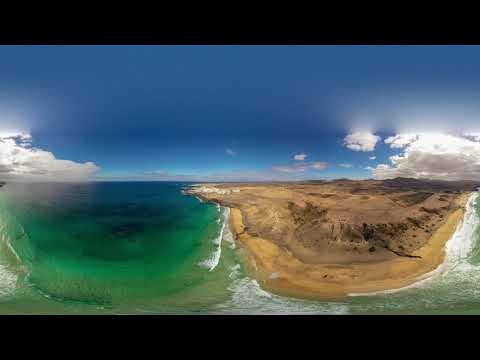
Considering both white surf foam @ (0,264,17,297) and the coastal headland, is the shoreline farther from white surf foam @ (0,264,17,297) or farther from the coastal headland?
white surf foam @ (0,264,17,297)

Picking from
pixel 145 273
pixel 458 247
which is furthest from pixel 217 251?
pixel 458 247

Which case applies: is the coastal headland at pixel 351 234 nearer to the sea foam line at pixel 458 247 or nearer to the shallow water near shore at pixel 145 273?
the sea foam line at pixel 458 247

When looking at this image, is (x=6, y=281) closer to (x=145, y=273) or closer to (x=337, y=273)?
(x=145, y=273)

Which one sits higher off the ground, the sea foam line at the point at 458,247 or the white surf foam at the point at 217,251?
the sea foam line at the point at 458,247

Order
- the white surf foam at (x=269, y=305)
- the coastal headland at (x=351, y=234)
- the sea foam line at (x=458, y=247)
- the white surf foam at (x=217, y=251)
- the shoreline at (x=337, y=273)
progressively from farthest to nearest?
the white surf foam at (x=217, y=251)
the coastal headland at (x=351, y=234)
the sea foam line at (x=458, y=247)
the shoreline at (x=337, y=273)
the white surf foam at (x=269, y=305)

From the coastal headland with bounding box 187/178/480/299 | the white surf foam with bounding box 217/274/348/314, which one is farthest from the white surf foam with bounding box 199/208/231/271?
the white surf foam with bounding box 217/274/348/314

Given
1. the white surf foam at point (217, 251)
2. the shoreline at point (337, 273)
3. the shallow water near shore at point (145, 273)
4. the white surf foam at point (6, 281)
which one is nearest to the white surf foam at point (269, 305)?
the shallow water near shore at point (145, 273)

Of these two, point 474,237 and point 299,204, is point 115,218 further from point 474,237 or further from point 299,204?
point 474,237
